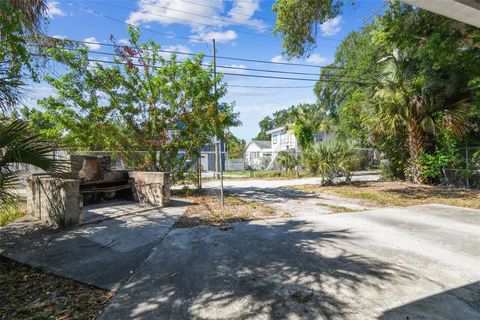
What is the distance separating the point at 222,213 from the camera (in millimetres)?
6023

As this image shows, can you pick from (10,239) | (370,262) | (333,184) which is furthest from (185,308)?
(333,184)

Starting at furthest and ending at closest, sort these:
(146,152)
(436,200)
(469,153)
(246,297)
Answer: (469,153) < (146,152) < (436,200) < (246,297)

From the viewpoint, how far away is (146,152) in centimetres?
855

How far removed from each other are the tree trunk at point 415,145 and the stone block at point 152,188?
9375mm

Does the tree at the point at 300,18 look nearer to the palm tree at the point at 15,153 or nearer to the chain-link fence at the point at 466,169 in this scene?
the chain-link fence at the point at 466,169

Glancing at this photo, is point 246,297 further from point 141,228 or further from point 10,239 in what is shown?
point 10,239

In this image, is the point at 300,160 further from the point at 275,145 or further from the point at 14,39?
the point at 275,145

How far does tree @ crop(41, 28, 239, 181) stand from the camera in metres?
7.94

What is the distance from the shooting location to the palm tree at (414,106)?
29.6ft

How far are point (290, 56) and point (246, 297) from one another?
9960 millimetres

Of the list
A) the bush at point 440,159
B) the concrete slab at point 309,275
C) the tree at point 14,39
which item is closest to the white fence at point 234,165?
the bush at point 440,159

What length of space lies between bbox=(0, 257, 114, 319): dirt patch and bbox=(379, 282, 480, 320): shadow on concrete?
8.61 feet

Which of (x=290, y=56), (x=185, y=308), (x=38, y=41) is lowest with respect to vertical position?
(x=185, y=308)

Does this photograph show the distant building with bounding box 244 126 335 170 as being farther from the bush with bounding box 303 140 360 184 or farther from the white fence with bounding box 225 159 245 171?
the bush with bounding box 303 140 360 184
